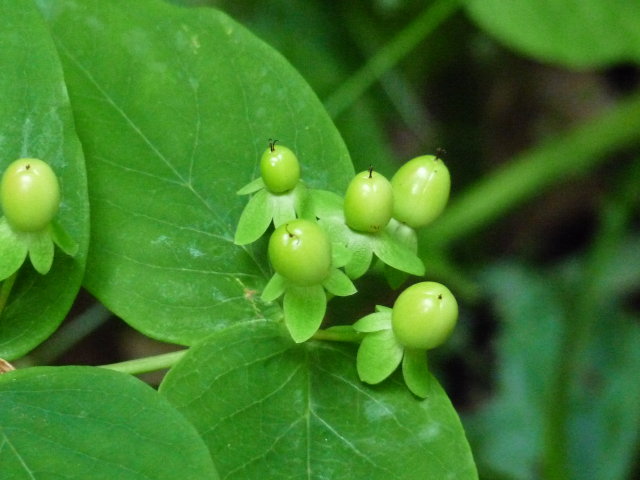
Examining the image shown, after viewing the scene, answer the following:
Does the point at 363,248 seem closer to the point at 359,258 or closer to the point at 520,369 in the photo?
the point at 359,258

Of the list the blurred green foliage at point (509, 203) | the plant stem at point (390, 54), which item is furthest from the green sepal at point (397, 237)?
the plant stem at point (390, 54)

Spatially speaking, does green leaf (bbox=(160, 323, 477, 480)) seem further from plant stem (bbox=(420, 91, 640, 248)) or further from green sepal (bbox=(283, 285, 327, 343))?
plant stem (bbox=(420, 91, 640, 248))

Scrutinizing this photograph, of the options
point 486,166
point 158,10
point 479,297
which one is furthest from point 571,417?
point 158,10

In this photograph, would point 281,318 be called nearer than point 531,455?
Yes

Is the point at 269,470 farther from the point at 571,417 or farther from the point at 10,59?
the point at 571,417

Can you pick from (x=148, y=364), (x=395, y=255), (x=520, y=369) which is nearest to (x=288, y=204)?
(x=395, y=255)

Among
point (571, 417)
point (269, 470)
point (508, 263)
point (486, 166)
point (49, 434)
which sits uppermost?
point (49, 434)

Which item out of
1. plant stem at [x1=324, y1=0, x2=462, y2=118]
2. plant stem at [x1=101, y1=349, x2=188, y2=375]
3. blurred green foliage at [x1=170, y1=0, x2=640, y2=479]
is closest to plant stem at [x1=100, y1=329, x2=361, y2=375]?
plant stem at [x1=101, y1=349, x2=188, y2=375]
